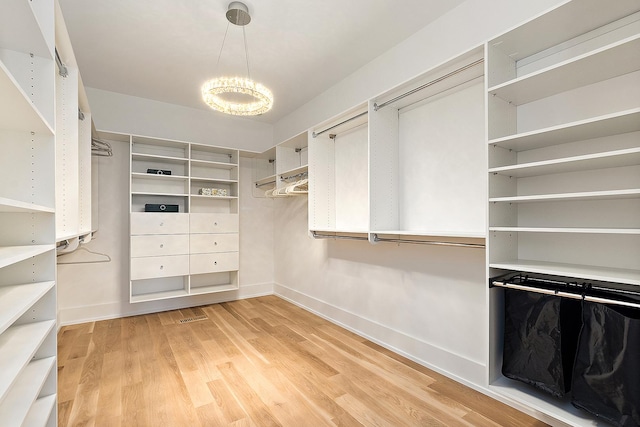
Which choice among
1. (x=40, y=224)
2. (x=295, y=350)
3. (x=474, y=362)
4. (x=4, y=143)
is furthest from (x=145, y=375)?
(x=474, y=362)

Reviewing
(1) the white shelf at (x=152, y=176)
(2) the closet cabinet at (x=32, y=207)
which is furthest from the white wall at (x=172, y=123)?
(2) the closet cabinet at (x=32, y=207)

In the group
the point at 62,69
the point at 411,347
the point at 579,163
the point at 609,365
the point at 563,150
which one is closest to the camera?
the point at 609,365

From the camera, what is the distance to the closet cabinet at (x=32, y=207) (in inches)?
49.3

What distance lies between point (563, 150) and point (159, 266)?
4.22 meters

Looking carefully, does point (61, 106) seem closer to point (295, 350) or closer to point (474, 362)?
point (295, 350)

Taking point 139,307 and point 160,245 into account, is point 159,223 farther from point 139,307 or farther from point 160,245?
point 139,307

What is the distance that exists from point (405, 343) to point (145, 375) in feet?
7.44

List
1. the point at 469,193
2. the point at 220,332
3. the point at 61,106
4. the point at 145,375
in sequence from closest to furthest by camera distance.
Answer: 1. the point at 61,106
2. the point at 469,193
3. the point at 145,375
4. the point at 220,332

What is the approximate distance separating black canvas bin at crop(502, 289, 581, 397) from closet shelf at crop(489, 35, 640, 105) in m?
1.15

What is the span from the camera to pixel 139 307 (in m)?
4.18

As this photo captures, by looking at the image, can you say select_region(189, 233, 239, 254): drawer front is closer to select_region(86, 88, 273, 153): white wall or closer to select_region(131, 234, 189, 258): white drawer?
select_region(131, 234, 189, 258): white drawer

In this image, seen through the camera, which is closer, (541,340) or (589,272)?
(589,272)

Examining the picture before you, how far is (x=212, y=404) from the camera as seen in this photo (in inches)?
84.8

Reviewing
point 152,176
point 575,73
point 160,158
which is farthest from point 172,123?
point 575,73
